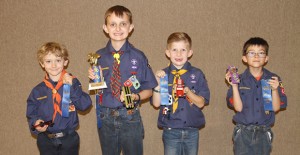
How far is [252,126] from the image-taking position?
11.1 feet

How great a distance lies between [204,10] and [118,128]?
1.68 metres

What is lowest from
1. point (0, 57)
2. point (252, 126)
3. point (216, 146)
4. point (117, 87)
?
point (216, 146)

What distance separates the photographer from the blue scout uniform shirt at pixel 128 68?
3303 mm

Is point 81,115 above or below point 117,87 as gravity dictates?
below

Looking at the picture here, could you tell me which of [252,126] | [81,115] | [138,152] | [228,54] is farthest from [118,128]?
[228,54]

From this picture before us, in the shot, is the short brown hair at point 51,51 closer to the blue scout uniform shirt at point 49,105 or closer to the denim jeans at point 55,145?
the blue scout uniform shirt at point 49,105

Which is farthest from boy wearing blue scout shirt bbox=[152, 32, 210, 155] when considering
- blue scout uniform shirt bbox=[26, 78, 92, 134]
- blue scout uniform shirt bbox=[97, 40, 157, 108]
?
blue scout uniform shirt bbox=[26, 78, 92, 134]

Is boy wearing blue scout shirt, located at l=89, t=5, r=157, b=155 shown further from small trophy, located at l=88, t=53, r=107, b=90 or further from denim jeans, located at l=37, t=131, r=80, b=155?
denim jeans, located at l=37, t=131, r=80, b=155

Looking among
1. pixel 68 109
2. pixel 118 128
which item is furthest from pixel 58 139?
pixel 118 128

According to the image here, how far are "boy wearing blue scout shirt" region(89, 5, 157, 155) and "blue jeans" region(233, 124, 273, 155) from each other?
3.13 feet

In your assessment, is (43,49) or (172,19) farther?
(172,19)

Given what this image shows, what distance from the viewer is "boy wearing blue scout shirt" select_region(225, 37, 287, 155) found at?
11.0ft

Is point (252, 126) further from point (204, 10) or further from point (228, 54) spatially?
point (204, 10)

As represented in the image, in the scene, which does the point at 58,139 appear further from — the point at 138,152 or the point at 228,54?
the point at 228,54
